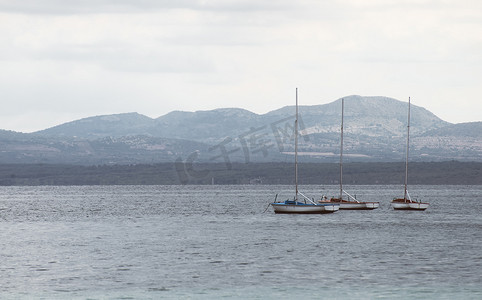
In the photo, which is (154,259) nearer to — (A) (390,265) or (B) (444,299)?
(A) (390,265)

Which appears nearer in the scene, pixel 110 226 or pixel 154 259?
pixel 154 259

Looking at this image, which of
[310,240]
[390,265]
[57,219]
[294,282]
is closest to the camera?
[294,282]

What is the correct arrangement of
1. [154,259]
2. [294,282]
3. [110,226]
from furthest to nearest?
[110,226] → [154,259] → [294,282]

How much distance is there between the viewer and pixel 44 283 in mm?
59312

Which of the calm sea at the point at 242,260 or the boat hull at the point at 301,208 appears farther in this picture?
the boat hull at the point at 301,208

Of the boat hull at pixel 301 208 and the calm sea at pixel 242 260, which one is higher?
the boat hull at pixel 301 208

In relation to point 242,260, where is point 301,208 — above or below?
above

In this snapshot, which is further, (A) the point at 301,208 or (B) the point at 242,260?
(A) the point at 301,208

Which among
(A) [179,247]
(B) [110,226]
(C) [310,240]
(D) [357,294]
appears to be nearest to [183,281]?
(D) [357,294]

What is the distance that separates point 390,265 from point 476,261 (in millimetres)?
8887

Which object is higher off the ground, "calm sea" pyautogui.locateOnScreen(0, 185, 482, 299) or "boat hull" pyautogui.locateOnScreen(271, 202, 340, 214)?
"boat hull" pyautogui.locateOnScreen(271, 202, 340, 214)

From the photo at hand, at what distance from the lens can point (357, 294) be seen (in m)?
53.4

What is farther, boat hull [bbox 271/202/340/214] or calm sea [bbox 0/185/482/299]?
boat hull [bbox 271/202/340/214]

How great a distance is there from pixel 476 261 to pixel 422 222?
58.1m
